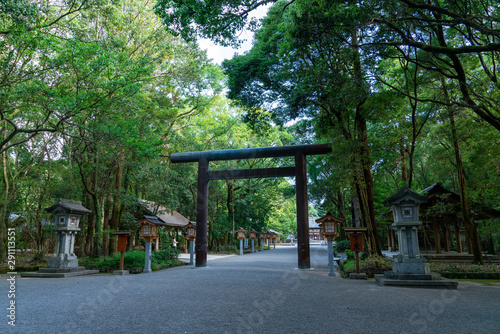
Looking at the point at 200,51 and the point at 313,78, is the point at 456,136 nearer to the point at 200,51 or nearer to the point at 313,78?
the point at 313,78

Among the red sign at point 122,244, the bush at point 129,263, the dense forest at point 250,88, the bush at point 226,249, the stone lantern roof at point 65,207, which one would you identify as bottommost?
the bush at point 226,249

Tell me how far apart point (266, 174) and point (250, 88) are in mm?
3743

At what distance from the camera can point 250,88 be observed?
39.3 ft

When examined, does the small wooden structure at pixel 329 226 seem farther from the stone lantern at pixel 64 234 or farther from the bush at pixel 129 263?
the stone lantern at pixel 64 234

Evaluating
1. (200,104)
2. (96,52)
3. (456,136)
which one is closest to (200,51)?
(200,104)

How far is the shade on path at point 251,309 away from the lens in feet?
12.3

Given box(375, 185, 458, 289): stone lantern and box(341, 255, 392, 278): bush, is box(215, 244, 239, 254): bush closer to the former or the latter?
box(341, 255, 392, 278): bush

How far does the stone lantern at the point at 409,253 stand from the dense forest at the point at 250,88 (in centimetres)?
232

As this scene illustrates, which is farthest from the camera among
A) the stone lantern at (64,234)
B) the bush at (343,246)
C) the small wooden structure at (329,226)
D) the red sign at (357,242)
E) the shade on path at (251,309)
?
the bush at (343,246)

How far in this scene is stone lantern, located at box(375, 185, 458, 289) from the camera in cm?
712

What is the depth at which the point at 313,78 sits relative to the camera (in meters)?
9.06

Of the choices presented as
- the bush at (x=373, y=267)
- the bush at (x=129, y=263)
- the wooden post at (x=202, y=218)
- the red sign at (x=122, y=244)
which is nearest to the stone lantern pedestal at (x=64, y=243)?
the bush at (x=129, y=263)

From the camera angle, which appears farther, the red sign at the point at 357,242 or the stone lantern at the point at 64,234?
the stone lantern at the point at 64,234

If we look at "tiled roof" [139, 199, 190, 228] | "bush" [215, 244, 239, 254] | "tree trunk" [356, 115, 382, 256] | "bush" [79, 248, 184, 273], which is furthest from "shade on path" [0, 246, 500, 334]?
"bush" [215, 244, 239, 254]
